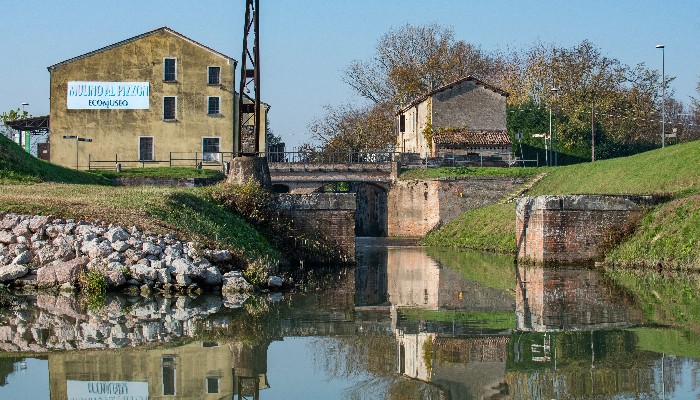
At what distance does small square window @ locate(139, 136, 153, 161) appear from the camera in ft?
203

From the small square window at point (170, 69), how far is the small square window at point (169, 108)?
118cm

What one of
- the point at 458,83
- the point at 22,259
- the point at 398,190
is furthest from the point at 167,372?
the point at 458,83

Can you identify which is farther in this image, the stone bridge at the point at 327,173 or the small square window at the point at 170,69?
the stone bridge at the point at 327,173

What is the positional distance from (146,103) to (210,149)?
4640 mm

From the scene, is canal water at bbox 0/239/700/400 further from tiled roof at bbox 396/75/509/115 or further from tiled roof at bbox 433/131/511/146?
tiled roof at bbox 396/75/509/115

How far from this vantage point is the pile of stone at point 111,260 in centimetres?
1750

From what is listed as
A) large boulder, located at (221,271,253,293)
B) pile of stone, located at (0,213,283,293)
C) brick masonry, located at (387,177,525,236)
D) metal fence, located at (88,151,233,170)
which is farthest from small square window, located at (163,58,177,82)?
large boulder, located at (221,271,253,293)

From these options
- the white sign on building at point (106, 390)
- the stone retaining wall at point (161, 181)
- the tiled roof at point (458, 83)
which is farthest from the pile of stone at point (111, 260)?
the tiled roof at point (458, 83)

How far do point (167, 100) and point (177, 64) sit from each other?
7.47 feet

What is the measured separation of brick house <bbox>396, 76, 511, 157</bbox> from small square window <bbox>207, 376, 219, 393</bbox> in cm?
5394

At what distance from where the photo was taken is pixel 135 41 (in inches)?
2372

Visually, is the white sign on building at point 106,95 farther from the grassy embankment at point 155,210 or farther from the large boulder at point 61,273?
the large boulder at point 61,273

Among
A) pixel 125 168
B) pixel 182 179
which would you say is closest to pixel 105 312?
pixel 182 179

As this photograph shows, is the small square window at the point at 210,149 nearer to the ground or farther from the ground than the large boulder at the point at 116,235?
farther from the ground
